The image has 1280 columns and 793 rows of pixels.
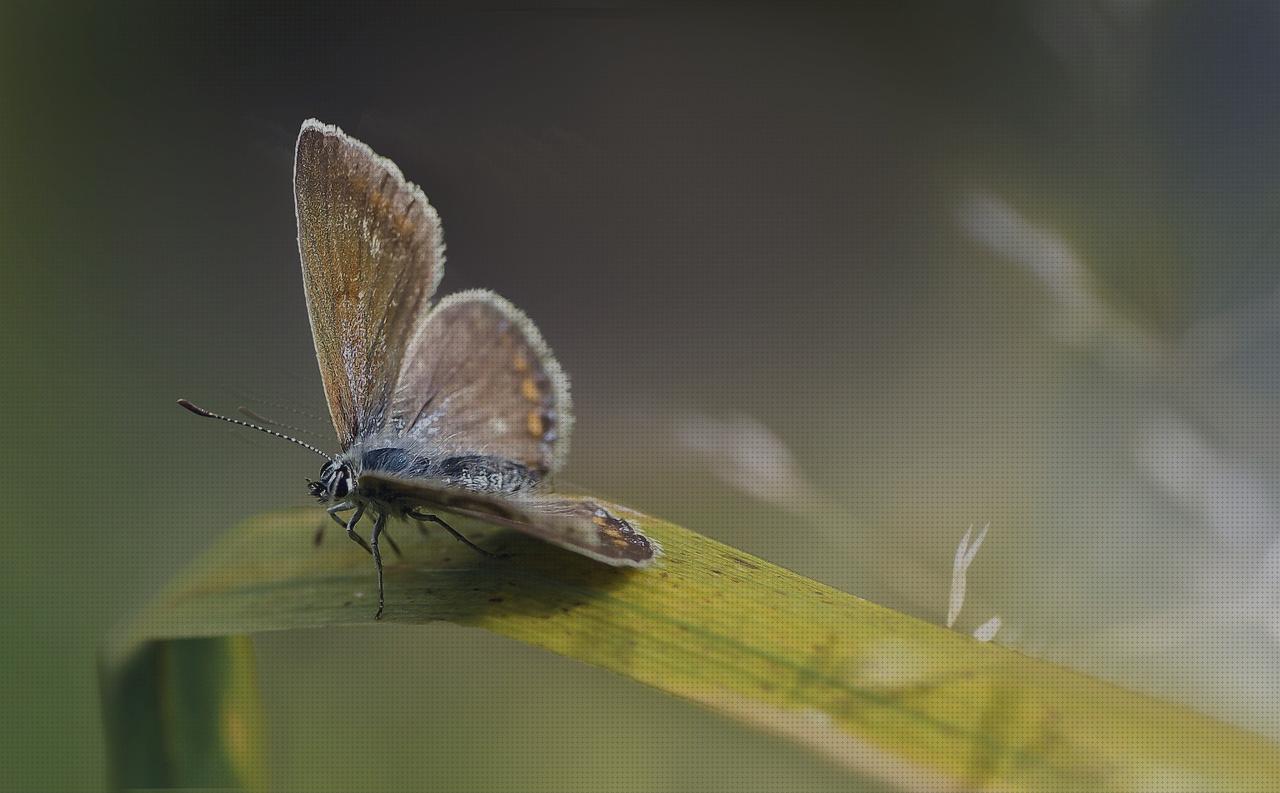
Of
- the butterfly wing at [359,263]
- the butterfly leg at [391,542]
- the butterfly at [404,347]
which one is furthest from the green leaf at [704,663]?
the butterfly wing at [359,263]

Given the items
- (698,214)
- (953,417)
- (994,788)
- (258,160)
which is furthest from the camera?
(698,214)

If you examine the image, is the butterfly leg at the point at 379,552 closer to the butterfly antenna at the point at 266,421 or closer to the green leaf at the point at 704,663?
the green leaf at the point at 704,663

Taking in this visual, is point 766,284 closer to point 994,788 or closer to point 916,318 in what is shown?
point 916,318

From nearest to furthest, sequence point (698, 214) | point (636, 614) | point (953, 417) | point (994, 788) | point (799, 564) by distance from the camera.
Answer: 1. point (994, 788)
2. point (636, 614)
3. point (799, 564)
4. point (953, 417)
5. point (698, 214)

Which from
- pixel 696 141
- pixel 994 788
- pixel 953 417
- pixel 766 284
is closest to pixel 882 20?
pixel 696 141

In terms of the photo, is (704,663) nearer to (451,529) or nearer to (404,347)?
(451,529)

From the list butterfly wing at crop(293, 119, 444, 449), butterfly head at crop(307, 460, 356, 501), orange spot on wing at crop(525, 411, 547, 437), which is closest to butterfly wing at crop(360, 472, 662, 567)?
butterfly head at crop(307, 460, 356, 501)
